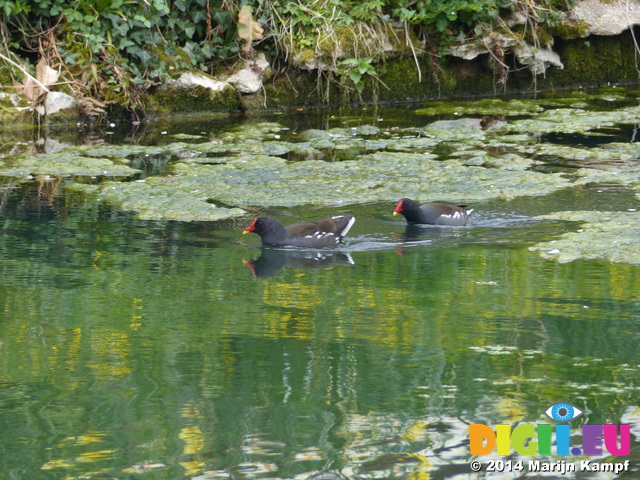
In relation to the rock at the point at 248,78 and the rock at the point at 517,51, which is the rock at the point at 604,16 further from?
the rock at the point at 248,78

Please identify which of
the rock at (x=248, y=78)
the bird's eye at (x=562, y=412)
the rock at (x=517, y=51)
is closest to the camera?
the bird's eye at (x=562, y=412)

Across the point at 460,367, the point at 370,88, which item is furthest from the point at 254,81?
the point at 460,367

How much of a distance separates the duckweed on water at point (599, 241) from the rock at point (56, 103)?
22.0 ft

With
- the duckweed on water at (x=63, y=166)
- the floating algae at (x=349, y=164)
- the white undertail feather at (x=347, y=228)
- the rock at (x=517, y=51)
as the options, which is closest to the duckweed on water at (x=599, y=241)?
the floating algae at (x=349, y=164)

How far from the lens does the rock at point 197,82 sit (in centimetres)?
1334

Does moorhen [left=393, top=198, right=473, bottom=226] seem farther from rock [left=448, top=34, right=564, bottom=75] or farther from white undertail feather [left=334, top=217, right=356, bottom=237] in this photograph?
rock [left=448, top=34, right=564, bottom=75]

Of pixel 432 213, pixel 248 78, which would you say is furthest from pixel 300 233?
pixel 248 78

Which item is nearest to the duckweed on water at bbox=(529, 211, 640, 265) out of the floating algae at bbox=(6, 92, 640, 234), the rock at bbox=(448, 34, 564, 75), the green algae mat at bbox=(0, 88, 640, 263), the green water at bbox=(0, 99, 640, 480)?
the green algae mat at bbox=(0, 88, 640, 263)

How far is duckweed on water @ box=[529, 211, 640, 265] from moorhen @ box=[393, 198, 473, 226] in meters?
0.69

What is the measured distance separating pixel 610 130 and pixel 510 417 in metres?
8.09

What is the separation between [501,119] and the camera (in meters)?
12.8

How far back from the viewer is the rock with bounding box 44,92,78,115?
12.7 m

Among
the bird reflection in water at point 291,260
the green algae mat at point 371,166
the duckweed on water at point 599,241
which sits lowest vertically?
the bird reflection in water at point 291,260

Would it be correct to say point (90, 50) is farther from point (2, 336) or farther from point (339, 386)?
point (339, 386)
